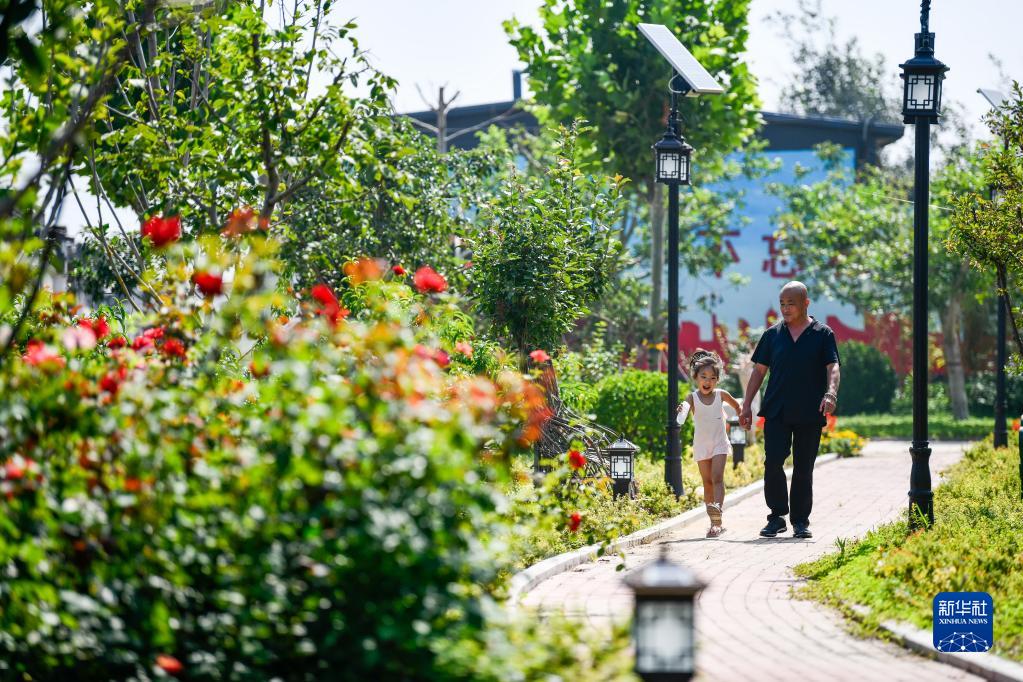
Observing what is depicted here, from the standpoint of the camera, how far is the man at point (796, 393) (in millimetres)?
11461

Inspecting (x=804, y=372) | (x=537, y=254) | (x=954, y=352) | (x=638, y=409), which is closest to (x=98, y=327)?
(x=804, y=372)

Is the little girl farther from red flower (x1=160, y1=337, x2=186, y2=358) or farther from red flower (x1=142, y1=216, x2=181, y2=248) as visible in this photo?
red flower (x1=142, y1=216, x2=181, y2=248)

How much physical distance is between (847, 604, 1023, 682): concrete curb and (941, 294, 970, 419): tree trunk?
91.0 ft

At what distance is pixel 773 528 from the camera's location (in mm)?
11773

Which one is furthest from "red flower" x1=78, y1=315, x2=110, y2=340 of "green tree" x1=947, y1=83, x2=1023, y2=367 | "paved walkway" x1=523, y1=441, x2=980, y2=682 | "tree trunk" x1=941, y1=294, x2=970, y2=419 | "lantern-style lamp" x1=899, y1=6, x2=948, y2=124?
"tree trunk" x1=941, y1=294, x2=970, y2=419

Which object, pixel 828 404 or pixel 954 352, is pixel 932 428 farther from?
pixel 828 404

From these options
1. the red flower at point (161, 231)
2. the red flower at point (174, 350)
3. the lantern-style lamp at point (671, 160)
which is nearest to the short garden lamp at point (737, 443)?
the lantern-style lamp at point (671, 160)

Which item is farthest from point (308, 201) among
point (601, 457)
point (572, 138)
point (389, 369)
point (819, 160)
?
point (819, 160)

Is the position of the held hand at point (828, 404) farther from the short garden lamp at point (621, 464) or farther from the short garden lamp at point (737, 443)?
the short garden lamp at point (737, 443)

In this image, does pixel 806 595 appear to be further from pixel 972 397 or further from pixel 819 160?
pixel 819 160

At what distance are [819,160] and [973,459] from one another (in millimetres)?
26810

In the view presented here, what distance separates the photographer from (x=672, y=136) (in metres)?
14.7

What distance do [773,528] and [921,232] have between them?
2805 millimetres

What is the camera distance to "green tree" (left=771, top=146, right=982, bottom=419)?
33.7 m
